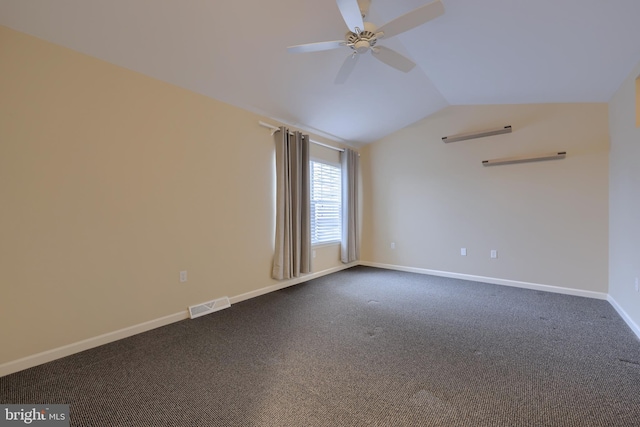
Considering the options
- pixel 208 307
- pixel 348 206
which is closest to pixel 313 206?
pixel 348 206

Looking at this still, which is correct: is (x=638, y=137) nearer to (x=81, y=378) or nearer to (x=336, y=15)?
(x=336, y=15)

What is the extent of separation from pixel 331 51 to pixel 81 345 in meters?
3.54

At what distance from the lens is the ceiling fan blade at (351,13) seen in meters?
1.85

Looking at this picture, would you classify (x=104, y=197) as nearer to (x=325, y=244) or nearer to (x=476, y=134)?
(x=325, y=244)

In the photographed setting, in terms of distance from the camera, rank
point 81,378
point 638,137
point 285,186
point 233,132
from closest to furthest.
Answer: point 81,378
point 638,137
point 233,132
point 285,186

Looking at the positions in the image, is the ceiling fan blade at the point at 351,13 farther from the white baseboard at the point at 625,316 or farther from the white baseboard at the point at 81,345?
the white baseboard at the point at 625,316

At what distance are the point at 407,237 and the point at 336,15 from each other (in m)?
3.69

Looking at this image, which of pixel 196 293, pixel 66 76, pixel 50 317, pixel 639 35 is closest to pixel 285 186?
pixel 196 293

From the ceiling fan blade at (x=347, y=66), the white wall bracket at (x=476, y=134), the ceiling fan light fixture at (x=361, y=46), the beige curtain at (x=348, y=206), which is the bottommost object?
the beige curtain at (x=348, y=206)

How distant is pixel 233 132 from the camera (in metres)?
3.48

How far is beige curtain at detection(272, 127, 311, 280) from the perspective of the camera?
3920mm

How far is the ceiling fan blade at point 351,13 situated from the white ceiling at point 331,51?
0.53 metres

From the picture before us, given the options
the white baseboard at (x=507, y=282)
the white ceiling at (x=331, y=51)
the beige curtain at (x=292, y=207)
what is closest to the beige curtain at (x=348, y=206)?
the white baseboard at (x=507, y=282)

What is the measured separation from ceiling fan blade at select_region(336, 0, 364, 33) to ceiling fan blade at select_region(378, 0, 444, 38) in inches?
7.6
